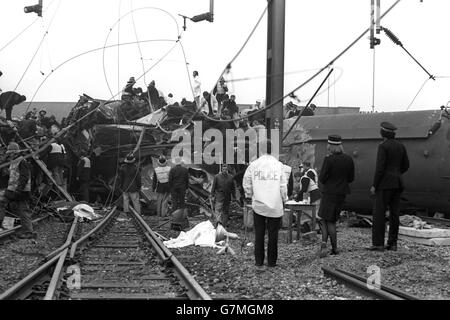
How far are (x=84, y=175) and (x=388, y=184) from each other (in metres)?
11.1

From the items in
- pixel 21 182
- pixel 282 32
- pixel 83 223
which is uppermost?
pixel 282 32

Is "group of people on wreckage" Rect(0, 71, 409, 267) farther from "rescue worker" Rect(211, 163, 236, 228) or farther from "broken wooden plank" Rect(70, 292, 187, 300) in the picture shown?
"broken wooden plank" Rect(70, 292, 187, 300)

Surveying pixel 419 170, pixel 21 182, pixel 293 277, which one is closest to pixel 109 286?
pixel 293 277

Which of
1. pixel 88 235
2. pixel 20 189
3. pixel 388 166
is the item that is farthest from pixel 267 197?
pixel 20 189

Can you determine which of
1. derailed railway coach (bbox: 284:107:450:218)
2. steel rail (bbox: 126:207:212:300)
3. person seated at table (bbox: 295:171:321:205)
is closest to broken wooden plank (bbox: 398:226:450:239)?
person seated at table (bbox: 295:171:321:205)

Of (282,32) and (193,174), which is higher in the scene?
(282,32)

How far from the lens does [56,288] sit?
20.1 ft

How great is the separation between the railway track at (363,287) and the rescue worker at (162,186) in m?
9.32

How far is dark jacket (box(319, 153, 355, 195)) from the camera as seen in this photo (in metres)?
8.95

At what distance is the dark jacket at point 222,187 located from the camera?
13.3 m

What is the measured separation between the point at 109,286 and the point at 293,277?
2.46m

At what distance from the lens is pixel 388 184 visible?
895cm

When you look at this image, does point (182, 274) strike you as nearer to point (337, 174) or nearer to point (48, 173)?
point (337, 174)
